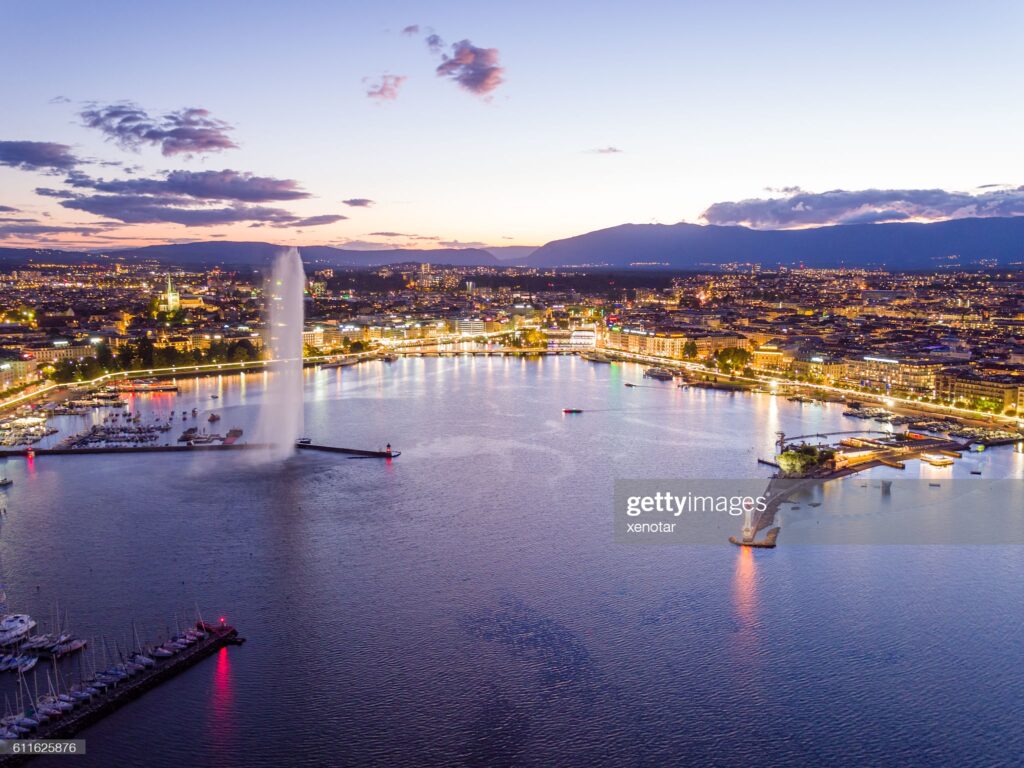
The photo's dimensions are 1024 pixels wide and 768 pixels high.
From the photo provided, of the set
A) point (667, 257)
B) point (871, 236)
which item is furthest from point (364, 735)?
point (667, 257)

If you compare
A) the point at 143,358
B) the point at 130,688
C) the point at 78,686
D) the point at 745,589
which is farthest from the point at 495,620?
the point at 143,358

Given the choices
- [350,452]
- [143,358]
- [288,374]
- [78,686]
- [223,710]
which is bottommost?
[223,710]

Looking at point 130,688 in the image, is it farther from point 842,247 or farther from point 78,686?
point 842,247

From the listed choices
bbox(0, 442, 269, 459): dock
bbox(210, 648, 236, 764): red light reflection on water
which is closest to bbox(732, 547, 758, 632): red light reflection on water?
bbox(210, 648, 236, 764): red light reflection on water

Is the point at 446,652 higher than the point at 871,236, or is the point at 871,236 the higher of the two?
the point at 871,236

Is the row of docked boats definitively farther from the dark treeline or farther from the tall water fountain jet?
the dark treeline

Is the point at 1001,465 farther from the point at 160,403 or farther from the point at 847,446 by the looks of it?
the point at 160,403

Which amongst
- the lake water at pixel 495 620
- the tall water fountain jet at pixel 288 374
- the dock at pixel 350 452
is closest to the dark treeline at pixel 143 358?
the tall water fountain jet at pixel 288 374
